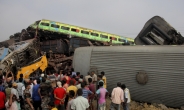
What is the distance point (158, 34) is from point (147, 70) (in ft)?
11.2

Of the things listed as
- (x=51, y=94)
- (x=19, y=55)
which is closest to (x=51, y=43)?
(x=19, y=55)

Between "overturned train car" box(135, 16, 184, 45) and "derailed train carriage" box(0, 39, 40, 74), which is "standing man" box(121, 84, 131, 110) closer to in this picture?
"overturned train car" box(135, 16, 184, 45)

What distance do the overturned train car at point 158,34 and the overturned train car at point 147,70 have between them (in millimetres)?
2269

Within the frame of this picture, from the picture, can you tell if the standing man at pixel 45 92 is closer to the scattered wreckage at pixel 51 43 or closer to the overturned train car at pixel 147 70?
the overturned train car at pixel 147 70

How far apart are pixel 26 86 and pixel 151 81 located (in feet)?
17.6

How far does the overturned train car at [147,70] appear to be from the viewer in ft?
27.8

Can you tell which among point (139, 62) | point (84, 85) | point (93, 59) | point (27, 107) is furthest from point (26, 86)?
point (139, 62)

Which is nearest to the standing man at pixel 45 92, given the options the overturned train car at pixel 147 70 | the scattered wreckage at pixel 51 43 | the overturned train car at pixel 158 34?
the overturned train car at pixel 147 70

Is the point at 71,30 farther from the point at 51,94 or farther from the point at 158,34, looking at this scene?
the point at 51,94

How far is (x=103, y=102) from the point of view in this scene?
6820mm

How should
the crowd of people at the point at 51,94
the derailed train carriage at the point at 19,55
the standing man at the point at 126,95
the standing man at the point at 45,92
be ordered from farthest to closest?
the derailed train carriage at the point at 19,55 < the standing man at the point at 126,95 < the standing man at the point at 45,92 < the crowd of people at the point at 51,94

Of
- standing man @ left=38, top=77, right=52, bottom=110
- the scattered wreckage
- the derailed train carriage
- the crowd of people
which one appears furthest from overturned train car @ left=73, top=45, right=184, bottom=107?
the derailed train carriage

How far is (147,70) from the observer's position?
9.08m

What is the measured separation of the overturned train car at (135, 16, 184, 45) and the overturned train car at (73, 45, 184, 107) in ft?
7.44
